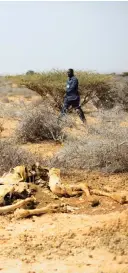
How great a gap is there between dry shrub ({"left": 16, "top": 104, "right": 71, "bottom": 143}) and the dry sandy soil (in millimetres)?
4731

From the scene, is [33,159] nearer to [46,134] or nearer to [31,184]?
[31,184]

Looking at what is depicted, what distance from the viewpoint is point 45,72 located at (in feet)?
65.6

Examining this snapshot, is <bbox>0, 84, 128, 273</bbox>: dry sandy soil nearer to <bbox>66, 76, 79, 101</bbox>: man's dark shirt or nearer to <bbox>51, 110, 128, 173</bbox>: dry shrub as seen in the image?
<bbox>51, 110, 128, 173</bbox>: dry shrub

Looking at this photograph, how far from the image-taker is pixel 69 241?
5.39 metres

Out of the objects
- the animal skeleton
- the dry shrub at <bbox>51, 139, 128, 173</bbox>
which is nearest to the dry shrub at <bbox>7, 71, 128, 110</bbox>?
the dry shrub at <bbox>51, 139, 128, 173</bbox>

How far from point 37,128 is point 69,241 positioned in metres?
6.66

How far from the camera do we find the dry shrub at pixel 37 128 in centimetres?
1159

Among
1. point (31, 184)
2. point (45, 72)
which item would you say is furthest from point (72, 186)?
point (45, 72)

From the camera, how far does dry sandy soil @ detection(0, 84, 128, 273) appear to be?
4.83 metres

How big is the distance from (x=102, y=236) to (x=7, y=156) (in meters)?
3.15

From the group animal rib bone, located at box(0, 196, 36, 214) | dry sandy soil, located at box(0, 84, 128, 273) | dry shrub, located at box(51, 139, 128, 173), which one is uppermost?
dry shrub, located at box(51, 139, 128, 173)

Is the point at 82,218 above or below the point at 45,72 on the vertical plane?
below

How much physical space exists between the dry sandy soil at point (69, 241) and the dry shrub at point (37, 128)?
4.73 m

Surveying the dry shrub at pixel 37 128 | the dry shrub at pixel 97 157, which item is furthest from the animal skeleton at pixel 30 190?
the dry shrub at pixel 37 128
